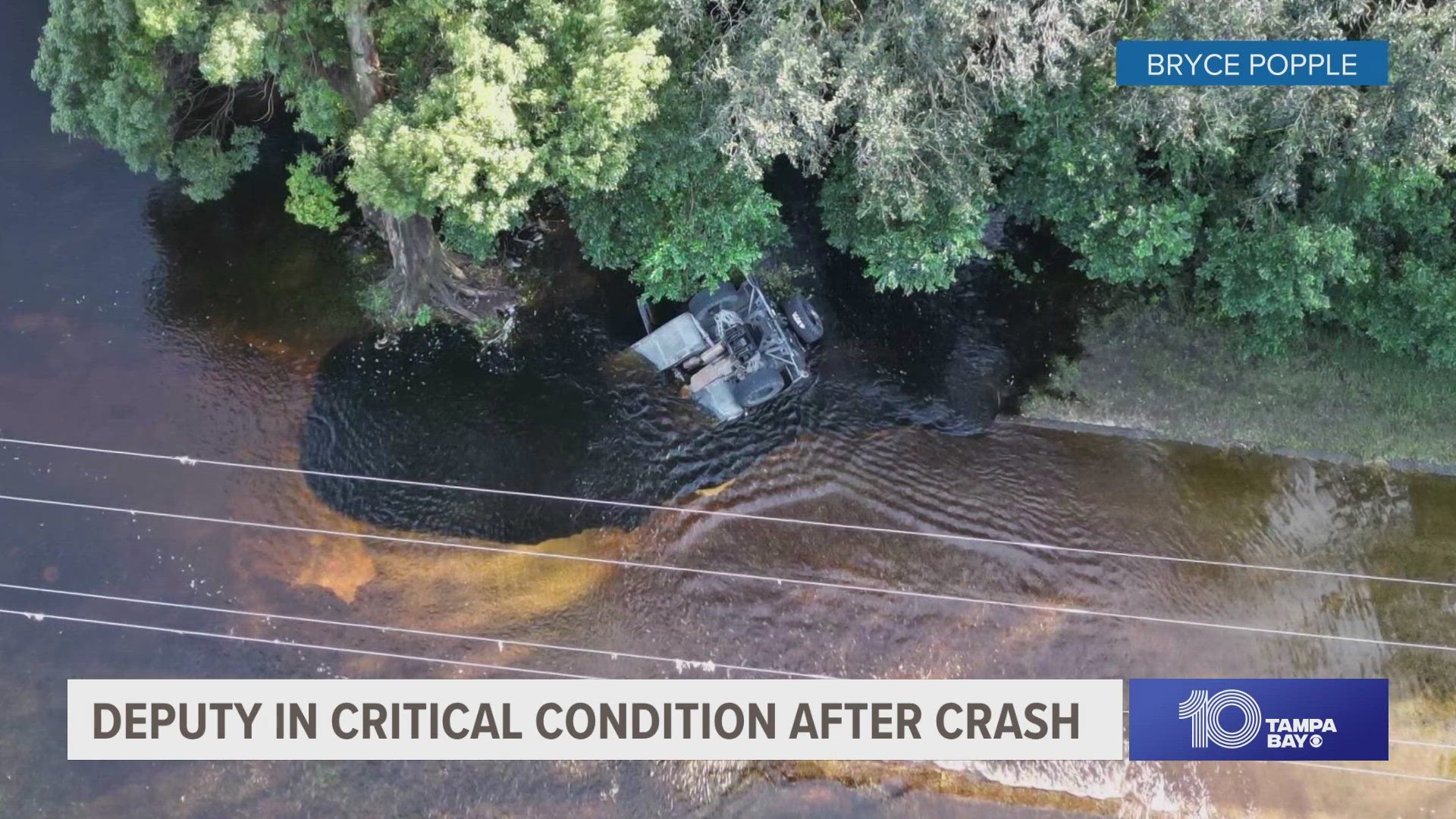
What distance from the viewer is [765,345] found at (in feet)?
50.9

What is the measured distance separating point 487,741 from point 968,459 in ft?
35.6

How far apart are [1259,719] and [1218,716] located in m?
0.69

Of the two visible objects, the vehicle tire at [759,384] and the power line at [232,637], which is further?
the vehicle tire at [759,384]

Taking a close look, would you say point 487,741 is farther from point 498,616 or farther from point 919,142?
point 919,142

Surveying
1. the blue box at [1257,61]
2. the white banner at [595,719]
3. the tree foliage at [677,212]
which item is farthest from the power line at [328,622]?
the blue box at [1257,61]

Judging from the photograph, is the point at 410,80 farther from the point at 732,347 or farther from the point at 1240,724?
the point at 1240,724

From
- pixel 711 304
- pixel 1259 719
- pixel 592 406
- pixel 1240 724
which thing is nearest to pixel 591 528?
pixel 592 406

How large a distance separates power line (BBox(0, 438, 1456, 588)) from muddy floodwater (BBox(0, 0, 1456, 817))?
128 mm

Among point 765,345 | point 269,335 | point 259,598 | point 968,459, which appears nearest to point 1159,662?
point 968,459

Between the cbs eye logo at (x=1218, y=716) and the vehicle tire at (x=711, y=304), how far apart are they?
37.9ft

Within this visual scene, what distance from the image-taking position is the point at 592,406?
1602 cm

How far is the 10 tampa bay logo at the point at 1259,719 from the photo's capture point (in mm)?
14430

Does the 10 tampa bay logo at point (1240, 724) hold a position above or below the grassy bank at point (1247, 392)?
below

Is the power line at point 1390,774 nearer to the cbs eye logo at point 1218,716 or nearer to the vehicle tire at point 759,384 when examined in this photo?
the cbs eye logo at point 1218,716
